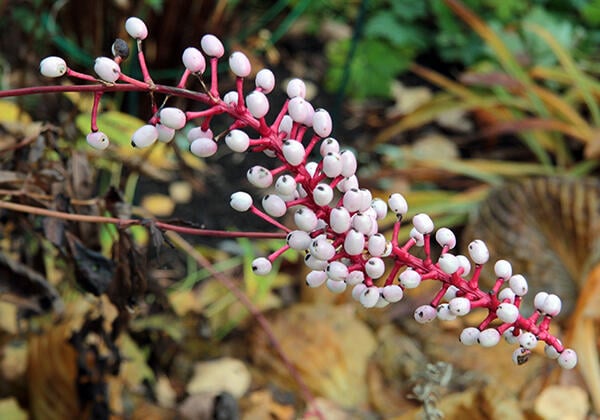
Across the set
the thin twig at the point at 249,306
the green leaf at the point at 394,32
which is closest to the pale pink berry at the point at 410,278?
the thin twig at the point at 249,306

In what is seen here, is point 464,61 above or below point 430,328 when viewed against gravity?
above

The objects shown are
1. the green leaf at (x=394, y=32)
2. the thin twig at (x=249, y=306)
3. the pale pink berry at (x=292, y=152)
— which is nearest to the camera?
the pale pink berry at (x=292, y=152)

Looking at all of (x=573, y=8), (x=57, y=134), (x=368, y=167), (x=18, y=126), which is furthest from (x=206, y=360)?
(x=573, y=8)

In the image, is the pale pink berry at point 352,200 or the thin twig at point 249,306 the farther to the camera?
the thin twig at point 249,306

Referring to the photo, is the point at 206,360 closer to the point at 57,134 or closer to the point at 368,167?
the point at 57,134

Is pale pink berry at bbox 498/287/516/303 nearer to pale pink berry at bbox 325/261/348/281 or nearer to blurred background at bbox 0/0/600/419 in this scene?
pale pink berry at bbox 325/261/348/281

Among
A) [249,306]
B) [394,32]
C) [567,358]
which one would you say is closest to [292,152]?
[567,358]

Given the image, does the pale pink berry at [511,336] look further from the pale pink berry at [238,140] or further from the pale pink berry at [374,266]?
the pale pink berry at [238,140]
